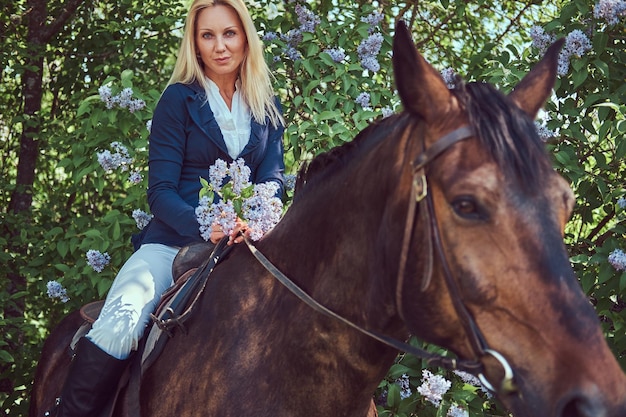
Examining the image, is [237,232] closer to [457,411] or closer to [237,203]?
[237,203]

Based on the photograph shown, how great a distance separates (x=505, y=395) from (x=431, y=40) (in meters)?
4.85

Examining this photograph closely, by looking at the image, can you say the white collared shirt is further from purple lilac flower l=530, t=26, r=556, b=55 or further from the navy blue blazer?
purple lilac flower l=530, t=26, r=556, b=55

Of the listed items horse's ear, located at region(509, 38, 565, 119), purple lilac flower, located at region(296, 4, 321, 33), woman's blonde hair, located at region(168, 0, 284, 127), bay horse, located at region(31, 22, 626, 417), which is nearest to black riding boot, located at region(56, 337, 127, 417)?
bay horse, located at region(31, 22, 626, 417)

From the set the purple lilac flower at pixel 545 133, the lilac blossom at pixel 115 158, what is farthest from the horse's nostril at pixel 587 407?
the lilac blossom at pixel 115 158

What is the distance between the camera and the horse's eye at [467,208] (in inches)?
75.0

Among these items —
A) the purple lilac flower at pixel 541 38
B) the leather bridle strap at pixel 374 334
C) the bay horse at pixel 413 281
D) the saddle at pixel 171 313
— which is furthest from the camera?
the purple lilac flower at pixel 541 38

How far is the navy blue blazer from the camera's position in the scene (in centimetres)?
319

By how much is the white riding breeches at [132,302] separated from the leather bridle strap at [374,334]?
0.53 metres

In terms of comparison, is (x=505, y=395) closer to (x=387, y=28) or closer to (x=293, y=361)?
(x=293, y=361)

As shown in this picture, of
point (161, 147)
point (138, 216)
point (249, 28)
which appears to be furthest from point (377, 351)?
point (138, 216)

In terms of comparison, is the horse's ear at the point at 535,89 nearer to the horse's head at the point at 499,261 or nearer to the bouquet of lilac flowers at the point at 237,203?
the horse's head at the point at 499,261

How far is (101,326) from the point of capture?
115 inches

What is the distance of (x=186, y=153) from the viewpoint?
3.30 meters

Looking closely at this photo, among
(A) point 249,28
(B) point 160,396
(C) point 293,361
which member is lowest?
(B) point 160,396
